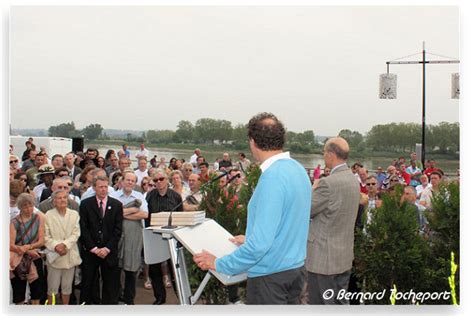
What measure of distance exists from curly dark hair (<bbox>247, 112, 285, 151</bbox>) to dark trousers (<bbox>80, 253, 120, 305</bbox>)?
10.1 feet

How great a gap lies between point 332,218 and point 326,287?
592 millimetres

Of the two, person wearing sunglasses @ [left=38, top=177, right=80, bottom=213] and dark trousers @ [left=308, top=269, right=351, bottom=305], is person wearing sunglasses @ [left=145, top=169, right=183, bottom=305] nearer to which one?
person wearing sunglasses @ [left=38, top=177, right=80, bottom=213]

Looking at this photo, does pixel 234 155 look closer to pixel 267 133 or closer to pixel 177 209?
pixel 177 209

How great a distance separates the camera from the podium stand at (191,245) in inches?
151

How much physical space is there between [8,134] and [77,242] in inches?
54.0

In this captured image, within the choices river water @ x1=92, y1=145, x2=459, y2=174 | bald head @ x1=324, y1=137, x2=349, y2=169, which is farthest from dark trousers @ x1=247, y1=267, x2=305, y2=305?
river water @ x1=92, y1=145, x2=459, y2=174

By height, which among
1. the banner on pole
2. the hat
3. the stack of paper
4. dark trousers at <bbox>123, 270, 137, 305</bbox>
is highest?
the banner on pole

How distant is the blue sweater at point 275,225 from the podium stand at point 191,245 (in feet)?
1.88

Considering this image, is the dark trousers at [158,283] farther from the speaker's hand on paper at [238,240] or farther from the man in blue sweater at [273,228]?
the man in blue sweater at [273,228]

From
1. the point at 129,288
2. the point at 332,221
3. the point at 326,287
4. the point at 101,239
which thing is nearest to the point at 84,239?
the point at 101,239

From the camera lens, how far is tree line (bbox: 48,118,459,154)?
5.79m

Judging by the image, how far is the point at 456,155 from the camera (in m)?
6.00

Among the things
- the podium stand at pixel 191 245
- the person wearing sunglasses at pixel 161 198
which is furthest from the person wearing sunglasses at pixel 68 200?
the podium stand at pixel 191 245

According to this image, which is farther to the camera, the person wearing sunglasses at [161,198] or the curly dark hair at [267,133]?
the person wearing sunglasses at [161,198]
